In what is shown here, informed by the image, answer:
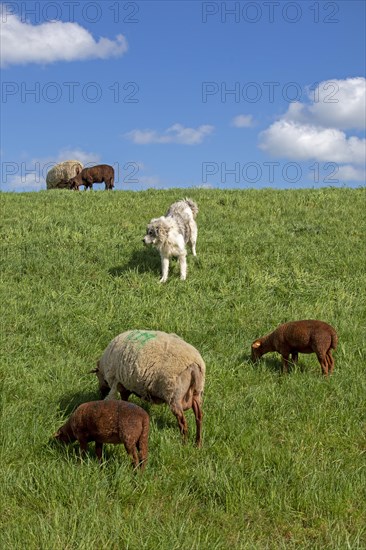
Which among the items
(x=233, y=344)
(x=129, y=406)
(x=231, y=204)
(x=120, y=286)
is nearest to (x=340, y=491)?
(x=129, y=406)

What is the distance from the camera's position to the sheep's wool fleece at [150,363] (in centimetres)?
486

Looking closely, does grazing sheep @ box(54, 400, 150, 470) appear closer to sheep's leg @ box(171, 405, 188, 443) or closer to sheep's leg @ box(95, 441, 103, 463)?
sheep's leg @ box(95, 441, 103, 463)

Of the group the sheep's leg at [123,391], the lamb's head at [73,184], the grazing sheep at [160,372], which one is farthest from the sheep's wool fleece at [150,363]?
the lamb's head at [73,184]

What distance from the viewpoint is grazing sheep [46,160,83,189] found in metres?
30.0

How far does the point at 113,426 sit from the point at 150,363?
888 mm

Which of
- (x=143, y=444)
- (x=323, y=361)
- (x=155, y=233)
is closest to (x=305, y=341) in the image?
(x=323, y=361)

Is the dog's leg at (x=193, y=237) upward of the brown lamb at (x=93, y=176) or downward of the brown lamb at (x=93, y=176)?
downward

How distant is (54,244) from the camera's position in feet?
43.1

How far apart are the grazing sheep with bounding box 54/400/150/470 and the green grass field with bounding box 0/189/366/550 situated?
0.18 meters

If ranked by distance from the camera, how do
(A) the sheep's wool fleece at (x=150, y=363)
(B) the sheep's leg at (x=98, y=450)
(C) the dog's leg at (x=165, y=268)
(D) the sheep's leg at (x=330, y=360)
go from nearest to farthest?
(B) the sheep's leg at (x=98, y=450)
(A) the sheep's wool fleece at (x=150, y=363)
(D) the sheep's leg at (x=330, y=360)
(C) the dog's leg at (x=165, y=268)

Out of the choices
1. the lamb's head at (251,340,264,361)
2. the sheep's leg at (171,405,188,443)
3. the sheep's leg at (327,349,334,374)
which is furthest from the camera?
the lamb's head at (251,340,264,361)

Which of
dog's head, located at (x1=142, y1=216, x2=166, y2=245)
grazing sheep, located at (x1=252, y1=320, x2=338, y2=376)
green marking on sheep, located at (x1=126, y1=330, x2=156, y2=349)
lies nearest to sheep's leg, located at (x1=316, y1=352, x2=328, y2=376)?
grazing sheep, located at (x1=252, y1=320, x2=338, y2=376)

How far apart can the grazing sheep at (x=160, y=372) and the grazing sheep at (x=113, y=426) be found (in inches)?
21.6

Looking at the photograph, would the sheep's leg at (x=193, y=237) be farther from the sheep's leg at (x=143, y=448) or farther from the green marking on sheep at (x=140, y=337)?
the sheep's leg at (x=143, y=448)
